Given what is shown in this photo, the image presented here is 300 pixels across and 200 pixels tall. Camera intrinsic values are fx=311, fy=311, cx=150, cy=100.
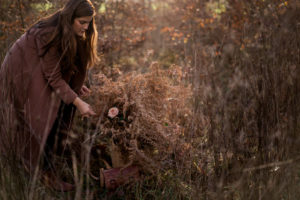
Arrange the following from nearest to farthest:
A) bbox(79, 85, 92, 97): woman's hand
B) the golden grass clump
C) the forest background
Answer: the forest background → the golden grass clump → bbox(79, 85, 92, 97): woman's hand

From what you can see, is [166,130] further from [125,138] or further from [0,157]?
[0,157]

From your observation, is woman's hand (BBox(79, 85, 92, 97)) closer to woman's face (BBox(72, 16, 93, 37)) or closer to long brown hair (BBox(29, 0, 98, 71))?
long brown hair (BBox(29, 0, 98, 71))

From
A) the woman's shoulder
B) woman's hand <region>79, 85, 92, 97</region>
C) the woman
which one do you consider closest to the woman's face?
the woman

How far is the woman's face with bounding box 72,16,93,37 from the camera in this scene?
2.47 metres

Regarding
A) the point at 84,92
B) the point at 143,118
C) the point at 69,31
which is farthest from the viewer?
the point at 84,92

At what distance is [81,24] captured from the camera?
8.18 ft

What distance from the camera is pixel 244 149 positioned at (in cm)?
241

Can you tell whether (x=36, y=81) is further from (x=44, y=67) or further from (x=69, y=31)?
(x=69, y=31)

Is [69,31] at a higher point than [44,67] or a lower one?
higher

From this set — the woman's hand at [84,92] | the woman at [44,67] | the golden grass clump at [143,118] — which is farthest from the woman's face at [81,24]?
the woman's hand at [84,92]

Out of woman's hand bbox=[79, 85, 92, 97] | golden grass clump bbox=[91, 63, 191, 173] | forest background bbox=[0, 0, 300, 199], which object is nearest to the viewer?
forest background bbox=[0, 0, 300, 199]

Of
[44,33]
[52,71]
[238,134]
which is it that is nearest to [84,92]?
[52,71]

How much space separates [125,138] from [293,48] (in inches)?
62.4

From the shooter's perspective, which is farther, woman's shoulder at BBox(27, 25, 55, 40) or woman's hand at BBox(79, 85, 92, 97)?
woman's hand at BBox(79, 85, 92, 97)
